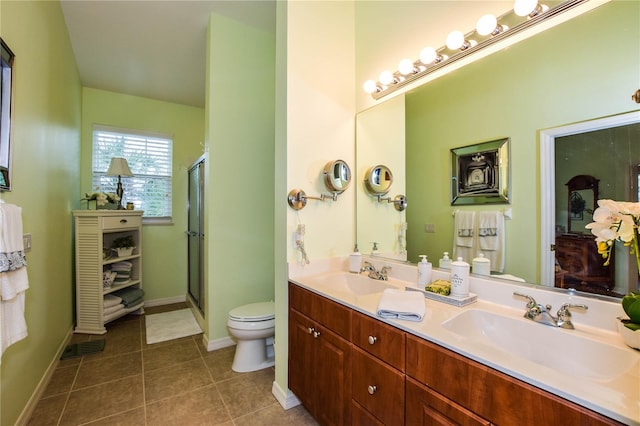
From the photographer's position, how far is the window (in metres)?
3.68

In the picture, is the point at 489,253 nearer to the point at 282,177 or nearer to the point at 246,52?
the point at 282,177

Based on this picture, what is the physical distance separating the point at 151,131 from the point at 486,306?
4.33 m

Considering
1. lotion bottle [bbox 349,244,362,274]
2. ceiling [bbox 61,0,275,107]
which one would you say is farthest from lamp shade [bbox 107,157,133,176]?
lotion bottle [bbox 349,244,362,274]

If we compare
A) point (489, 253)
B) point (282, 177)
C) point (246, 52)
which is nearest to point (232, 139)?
point (246, 52)

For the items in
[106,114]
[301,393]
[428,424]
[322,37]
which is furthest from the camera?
[106,114]

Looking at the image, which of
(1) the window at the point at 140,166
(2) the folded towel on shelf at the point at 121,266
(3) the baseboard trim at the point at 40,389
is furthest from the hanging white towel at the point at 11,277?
(1) the window at the point at 140,166

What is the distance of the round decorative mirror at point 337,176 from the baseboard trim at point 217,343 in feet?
5.91

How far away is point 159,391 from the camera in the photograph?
1996 millimetres

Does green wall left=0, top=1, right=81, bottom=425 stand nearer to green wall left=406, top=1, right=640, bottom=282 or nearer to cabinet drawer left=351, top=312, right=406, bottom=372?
cabinet drawer left=351, top=312, right=406, bottom=372

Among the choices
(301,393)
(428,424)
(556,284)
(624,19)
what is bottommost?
(301,393)

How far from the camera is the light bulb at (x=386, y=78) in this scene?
1.77 metres

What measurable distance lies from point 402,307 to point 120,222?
3361 millimetres

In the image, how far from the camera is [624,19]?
1018mm

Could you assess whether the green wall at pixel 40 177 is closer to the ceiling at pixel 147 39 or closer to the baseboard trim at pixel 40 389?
the baseboard trim at pixel 40 389
